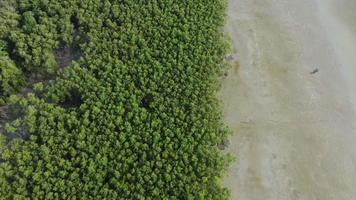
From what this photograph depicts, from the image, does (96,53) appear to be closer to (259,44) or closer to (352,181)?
(259,44)

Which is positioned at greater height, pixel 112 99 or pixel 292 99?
pixel 112 99

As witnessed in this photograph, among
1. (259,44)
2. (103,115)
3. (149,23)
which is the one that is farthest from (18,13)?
(259,44)

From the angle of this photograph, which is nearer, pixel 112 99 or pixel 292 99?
pixel 112 99

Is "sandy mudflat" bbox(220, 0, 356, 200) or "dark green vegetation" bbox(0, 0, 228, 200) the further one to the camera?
"sandy mudflat" bbox(220, 0, 356, 200)

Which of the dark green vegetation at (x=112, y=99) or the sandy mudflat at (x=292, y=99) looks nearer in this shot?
the dark green vegetation at (x=112, y=99)
